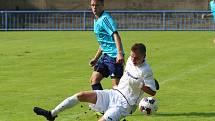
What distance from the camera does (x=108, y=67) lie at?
36.2 ft

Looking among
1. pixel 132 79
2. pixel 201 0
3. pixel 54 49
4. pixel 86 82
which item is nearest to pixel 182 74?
pixel 86 82

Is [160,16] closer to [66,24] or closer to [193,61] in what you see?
[66,24]

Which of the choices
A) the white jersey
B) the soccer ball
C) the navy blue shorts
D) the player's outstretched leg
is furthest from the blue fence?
the player's outstretched leg

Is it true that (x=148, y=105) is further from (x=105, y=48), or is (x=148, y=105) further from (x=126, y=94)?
(x=126, y=94)

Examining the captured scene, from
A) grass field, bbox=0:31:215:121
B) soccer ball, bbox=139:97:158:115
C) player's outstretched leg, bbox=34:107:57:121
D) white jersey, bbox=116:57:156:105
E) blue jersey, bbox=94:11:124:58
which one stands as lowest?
grass field, bbox=0:31:215:121

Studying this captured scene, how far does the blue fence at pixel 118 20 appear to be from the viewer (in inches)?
1646

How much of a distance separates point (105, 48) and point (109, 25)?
1.58ft

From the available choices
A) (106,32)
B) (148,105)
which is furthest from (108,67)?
(148,105)

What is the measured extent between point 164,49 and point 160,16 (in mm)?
17623

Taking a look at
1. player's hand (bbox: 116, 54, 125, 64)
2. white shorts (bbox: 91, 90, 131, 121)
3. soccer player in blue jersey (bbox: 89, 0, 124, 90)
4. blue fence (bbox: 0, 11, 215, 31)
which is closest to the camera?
white shorts (bbox: 91, 90, 131, 121)

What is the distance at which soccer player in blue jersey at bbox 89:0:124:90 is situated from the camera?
10750 mm

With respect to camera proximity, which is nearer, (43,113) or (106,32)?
(43,113)

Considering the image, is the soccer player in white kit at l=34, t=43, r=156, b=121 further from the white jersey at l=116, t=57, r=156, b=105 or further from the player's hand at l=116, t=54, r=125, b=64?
the player's hand at l=116, t=54, r=125, b=64

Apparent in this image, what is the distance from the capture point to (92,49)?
2552cm
